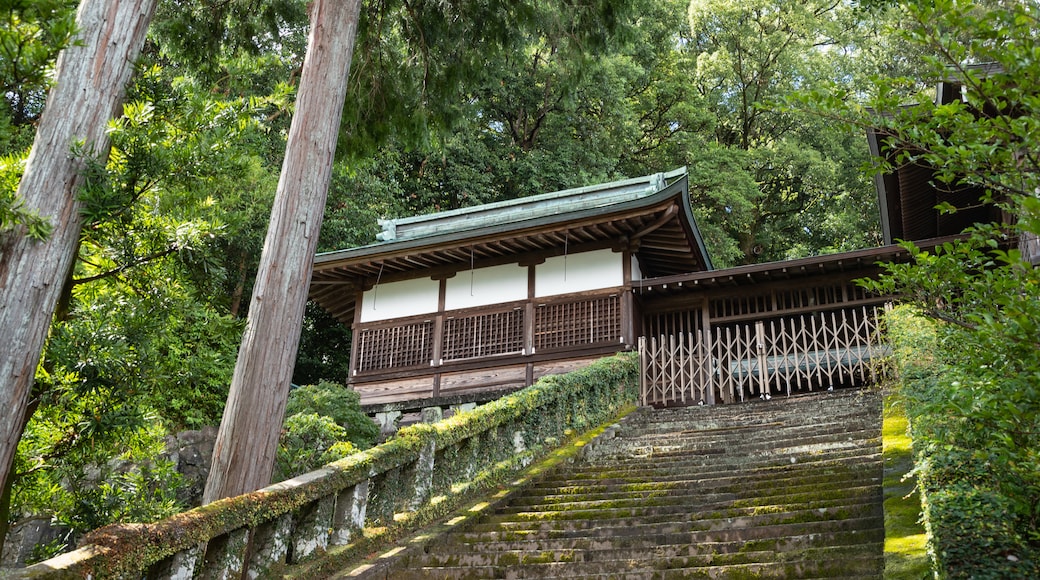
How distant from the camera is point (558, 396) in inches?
453

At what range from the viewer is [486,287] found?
17.8m

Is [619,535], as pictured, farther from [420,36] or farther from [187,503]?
[187,503]

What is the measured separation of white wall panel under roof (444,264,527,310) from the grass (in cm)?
958

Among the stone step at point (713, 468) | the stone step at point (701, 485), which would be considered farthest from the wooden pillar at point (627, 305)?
the stone step at point (701, 485)

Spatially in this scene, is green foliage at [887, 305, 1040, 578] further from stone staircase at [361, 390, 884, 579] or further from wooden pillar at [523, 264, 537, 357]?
wooden pillar at [523, 264, 537, 357]

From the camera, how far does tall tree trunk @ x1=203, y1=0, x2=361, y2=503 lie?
7.12 metres

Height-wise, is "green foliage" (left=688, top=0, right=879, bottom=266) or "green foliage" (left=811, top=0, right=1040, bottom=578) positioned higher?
"green foliage" (left=688, top=0, right=879, bottom=266)

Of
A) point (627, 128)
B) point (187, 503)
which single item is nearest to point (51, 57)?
point (187, 503)

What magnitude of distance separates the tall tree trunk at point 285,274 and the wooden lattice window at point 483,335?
29.5 ft

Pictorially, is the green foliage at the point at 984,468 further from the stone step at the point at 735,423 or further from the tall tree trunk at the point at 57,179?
the stone step at the point at 735,423

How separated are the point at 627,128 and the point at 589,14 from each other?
1765 centimetres

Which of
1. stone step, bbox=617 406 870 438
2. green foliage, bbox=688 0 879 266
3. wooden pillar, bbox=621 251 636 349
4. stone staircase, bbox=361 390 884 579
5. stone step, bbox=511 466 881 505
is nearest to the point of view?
stone staircase, bbox=361 390 884 579

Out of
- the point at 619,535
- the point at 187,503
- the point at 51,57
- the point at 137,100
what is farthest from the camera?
the point at 187,503

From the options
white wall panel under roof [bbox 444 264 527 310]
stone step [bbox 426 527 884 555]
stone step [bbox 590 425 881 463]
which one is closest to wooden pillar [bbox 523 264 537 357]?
white wall panel under roof [bbox 444 264 527 310]
